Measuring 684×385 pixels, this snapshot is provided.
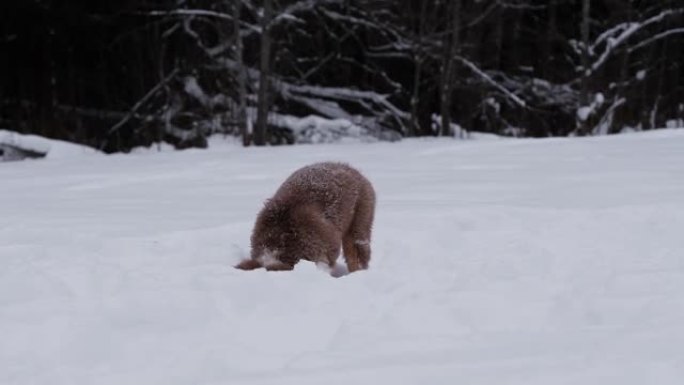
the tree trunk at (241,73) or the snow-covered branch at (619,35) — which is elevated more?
the snow-covered branch at (619,35)

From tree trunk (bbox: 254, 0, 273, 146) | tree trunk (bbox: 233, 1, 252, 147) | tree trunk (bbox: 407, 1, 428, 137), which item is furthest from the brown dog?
tree trunk (bbox: 407, 1, 428, 137)

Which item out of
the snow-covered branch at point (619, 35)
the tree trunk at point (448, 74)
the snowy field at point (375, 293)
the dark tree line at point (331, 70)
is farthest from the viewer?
the snow-covered branch at point (619, 35)

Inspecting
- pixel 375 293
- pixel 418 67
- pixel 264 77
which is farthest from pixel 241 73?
pixel 375 293

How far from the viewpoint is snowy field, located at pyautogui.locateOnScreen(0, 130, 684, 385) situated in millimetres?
3213

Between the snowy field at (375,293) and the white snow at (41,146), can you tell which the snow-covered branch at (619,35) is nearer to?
the snowy field at (375,293)

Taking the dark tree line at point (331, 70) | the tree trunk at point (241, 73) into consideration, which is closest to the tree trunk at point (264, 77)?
the dark tree line at point (331, 70)

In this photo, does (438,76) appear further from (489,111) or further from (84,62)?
(84,62)

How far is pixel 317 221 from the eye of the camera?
4824mm

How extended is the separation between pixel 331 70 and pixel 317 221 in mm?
16539

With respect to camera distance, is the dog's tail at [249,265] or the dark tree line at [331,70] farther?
the dark tree line at [331,70]

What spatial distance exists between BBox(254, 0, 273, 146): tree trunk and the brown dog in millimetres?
11064

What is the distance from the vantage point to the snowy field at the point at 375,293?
10.5 ft

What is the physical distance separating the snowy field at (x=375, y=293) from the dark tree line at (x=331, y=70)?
10.6 metres

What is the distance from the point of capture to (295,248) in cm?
466
